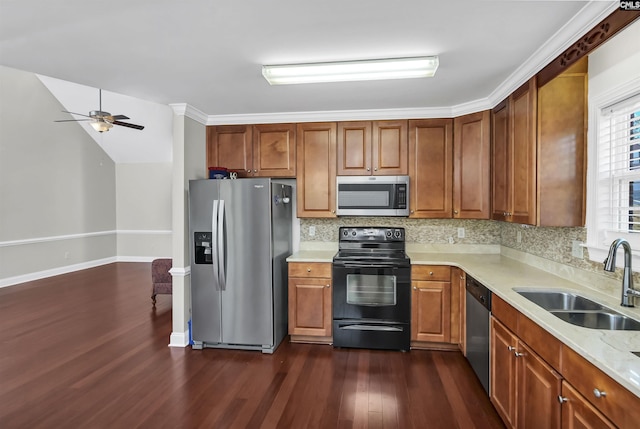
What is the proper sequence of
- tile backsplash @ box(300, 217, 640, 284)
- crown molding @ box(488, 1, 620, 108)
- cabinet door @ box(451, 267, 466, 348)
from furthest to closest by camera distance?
cabinet door @ box(451, 267, 466, 348), tile backsplash @ box(300, 217, 640, 284), crown molding @ box(488, 1, 620, 108)

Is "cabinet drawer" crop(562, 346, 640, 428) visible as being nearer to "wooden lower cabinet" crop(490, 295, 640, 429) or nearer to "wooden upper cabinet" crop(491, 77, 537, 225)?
"wooden lower cabinet" crop(490, 295, 640, 429)

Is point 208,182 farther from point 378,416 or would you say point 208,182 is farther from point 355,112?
point 378,416

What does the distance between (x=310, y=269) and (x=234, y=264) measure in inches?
28.8

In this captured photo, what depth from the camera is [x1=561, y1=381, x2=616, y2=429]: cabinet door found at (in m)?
1.16

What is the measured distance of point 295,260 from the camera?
3.29m

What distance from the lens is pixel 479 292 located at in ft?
8.20

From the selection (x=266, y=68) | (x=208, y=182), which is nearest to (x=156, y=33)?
(x=266, y=68)

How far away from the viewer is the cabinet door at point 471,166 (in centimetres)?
314

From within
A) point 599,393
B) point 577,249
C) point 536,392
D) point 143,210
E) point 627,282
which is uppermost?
A: point 143,210

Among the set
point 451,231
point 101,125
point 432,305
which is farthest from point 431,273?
point 101,125

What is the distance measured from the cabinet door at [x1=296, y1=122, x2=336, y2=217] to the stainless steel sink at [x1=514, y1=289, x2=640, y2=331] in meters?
1.94

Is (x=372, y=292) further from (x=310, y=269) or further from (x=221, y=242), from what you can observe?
(x=221, y=242)

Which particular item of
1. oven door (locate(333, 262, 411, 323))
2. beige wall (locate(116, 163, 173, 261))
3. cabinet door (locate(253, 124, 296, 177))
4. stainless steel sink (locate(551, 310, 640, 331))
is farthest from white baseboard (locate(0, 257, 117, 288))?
stainless steel sink (locate(551, 310, 640, 331))

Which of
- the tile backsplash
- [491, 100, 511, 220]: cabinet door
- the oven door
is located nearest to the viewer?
[491, 100, 511, 220]: cabinet door
